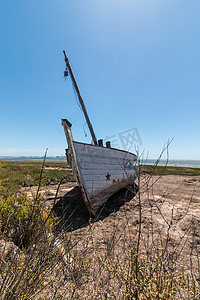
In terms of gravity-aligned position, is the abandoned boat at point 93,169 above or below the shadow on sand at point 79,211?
above

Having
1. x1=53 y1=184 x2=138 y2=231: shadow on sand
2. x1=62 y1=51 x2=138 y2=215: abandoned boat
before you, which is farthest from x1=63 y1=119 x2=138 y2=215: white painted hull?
x1=53 y1=184 x2=138 y2=231: shadow on sand

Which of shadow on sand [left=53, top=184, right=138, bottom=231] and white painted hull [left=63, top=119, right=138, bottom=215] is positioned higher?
white painted hull [left=63, top=119, right=138, bottom=215]

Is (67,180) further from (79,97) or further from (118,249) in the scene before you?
(118,249)

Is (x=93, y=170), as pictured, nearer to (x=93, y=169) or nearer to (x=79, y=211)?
(x=93, y=169)

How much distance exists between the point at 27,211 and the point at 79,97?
6.79 meters

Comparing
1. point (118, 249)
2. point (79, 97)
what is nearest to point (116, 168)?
point (118, 249)

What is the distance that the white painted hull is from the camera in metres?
4.48

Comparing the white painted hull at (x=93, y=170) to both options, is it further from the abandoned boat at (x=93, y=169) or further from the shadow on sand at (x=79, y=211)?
the shadow on sand at (x=79, y=211)

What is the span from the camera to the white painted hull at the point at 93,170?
4.48 meters

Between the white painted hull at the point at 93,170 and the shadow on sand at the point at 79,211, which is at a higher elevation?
the white painted hull at the point at 93,170

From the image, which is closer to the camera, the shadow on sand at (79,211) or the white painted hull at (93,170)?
the shadow on sand at (79,211)

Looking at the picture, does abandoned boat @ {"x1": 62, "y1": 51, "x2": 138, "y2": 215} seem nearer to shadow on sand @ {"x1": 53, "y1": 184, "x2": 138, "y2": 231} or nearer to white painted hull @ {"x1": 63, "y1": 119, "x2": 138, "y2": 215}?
white painted hull @ {"x1": 63, "y1": 119, "x2": 138, "y2": 215}

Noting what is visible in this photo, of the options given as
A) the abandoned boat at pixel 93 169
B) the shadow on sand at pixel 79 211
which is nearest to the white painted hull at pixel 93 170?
the abandoned boat at pixel 93 169

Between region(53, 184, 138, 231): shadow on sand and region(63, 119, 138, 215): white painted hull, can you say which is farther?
region(63, 119, 138, 215): white painted hull
